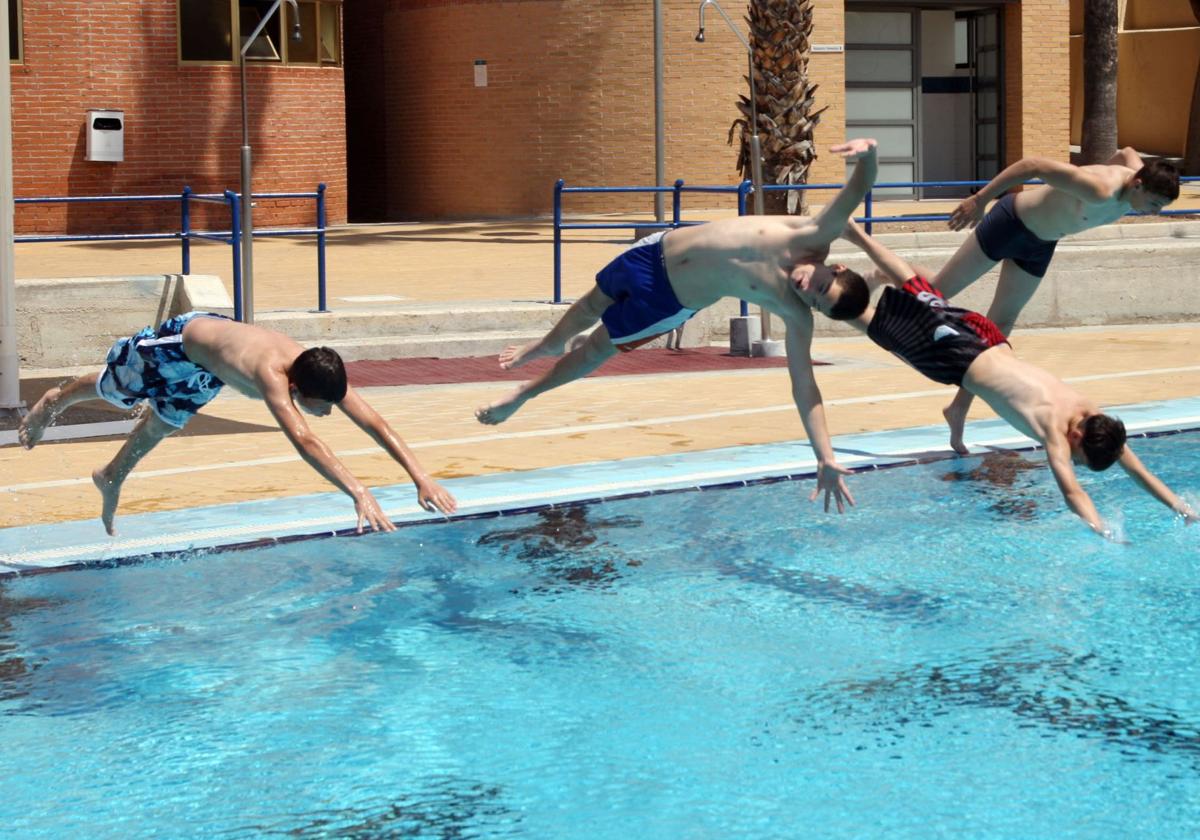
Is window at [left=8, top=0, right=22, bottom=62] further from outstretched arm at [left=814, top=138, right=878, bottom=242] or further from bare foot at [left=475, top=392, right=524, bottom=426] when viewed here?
outstretched arm at [left=814, top=138, right=878, bottom=242]

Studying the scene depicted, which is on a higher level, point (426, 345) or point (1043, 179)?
point (1043, 179)

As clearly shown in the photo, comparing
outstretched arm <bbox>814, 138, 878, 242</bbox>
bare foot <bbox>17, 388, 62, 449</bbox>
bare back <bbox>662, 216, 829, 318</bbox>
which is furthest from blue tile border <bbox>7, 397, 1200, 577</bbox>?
outstretched arm <bbox>814, 138, 878, 242</bbox>

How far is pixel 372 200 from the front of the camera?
29.8 m

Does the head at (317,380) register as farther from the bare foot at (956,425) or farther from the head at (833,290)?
the bare foot at (956,425)

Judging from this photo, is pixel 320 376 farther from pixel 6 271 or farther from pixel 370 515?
pixel 6 271

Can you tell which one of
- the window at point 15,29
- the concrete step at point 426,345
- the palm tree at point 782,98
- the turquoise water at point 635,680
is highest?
the window at point 15,29

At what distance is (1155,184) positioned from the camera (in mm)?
8016

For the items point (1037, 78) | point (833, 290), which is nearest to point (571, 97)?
point (1037, 78)

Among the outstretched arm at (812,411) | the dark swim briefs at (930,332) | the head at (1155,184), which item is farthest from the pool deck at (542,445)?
the head at (1155,184)

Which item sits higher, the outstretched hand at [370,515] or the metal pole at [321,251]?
the metal pole at [321,251]

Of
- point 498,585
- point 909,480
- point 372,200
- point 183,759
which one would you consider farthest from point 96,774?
point 372,200

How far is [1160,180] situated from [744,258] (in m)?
2.19

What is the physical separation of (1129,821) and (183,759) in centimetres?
296

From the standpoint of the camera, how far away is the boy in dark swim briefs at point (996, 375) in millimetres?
6496
